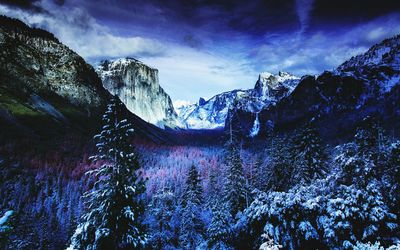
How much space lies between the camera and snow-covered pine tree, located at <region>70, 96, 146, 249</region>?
18938 mm

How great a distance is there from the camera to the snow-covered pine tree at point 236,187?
37.7 meters

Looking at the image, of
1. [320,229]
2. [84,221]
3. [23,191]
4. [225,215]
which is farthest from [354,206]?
[23,191]

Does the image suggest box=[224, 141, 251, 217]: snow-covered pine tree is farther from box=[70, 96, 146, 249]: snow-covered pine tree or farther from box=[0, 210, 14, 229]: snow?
box=[0, 210, 14, 229]: snow

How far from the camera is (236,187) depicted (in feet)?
126

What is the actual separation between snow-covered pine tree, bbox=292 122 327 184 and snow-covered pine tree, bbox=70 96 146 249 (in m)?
18.0

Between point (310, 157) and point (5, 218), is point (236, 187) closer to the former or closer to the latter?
point (310, 157)

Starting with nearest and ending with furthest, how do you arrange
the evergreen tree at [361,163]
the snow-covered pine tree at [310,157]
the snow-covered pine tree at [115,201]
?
the evergreen tree at [361,163], the snow-covered pine tree at [115,201], the snow-covered pine tree at [310,157]

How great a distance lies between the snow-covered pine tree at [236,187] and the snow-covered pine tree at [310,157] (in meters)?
7.75

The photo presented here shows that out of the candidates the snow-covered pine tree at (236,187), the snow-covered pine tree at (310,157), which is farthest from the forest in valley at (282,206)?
the snow-covered pine tree at (236,187)

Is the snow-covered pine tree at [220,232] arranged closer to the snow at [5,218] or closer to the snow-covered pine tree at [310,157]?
the snow-covered pine tree at [310,157]

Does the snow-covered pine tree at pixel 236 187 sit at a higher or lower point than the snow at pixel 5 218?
lower

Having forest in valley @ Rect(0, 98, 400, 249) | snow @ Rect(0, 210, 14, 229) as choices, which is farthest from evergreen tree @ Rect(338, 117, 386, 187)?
snow @ Rect(0, 210, 14, 229)

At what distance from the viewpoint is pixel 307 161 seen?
3161cm

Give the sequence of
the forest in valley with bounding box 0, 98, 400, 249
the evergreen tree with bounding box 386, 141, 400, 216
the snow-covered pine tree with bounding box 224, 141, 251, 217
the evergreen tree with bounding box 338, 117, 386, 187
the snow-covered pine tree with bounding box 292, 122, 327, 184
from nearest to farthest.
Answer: the forest in valley with bounding box 0, 98, 400, 249 < the evergreen tree with bounding box 386, 141, 400, 216 < the evergreen tree with bounding box 338, 117, 386, 187 < the snow-covered pine tree with bounding box 292, 122, 327, 184 < the snow-covered pine tree with bounding box 224, 141, 251, 217
